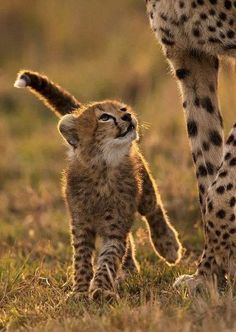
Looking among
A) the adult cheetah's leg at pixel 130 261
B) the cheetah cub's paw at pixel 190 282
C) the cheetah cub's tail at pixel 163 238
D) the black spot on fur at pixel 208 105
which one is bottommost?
the cheetah cub's paw at pixel 190 282

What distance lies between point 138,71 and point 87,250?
279 inches

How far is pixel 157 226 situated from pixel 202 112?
61 centimetres

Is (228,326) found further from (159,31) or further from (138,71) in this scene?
(138,71)

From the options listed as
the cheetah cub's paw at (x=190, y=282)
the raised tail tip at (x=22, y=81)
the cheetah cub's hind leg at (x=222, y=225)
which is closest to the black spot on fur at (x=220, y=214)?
the cheetah cub's hind leg at (x=222, y=225)

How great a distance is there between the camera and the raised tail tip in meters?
5.44

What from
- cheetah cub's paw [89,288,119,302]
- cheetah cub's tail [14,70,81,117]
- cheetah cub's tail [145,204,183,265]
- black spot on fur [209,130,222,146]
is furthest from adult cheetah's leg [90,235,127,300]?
cheetah cub's tail [14,70,81,117]

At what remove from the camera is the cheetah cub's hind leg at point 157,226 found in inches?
214

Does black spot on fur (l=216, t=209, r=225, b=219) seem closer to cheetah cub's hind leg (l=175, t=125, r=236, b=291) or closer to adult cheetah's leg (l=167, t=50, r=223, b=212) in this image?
cheetah cub's hind leg (l=175, t=125, r=236, b=291)

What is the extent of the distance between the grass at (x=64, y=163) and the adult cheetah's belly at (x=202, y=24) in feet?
3.45

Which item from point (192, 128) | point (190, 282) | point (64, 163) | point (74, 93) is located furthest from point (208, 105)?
point (74, 93)

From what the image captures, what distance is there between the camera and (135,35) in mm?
13961

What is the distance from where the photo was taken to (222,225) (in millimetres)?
4836

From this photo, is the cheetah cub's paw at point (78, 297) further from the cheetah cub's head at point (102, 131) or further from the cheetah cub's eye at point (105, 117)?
the cheetah cub's eye at point (105, 117)

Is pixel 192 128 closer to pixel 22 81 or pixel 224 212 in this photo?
pixel 224 212
